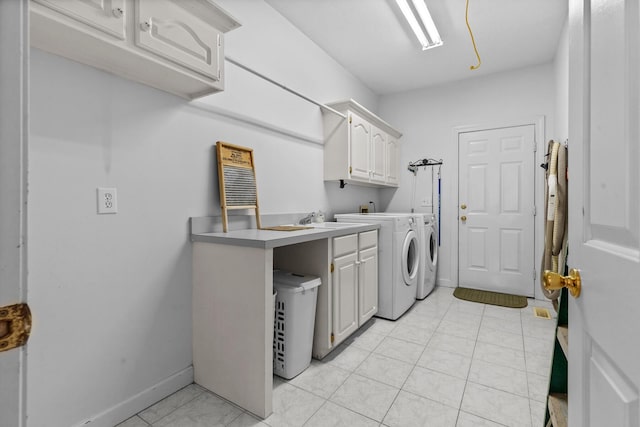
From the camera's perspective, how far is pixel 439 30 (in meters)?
2.77

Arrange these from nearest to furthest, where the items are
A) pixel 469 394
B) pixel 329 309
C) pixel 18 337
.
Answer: pixel 18 337, pixel 469 394, pixel 329 309

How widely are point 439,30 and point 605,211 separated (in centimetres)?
280

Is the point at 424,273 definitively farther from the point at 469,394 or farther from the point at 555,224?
the point at 469,394

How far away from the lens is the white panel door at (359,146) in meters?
3.05

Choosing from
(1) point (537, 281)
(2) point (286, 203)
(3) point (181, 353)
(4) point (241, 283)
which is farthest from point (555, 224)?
(3) point (181, 353)

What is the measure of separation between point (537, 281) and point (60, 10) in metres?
4.36

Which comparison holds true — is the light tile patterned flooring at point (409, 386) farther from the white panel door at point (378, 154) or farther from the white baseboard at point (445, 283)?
→ the white panel door at point (378, 154)

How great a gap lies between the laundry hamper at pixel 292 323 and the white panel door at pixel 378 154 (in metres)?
1.92

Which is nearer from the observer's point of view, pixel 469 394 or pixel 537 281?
pixel 469 394

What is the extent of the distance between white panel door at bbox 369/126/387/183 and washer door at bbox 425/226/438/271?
0.84m

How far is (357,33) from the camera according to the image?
2.81 metres

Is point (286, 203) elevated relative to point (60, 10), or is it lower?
lower

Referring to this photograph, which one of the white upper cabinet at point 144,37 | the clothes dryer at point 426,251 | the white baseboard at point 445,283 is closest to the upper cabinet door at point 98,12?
the white upper cabinet at point 144,37

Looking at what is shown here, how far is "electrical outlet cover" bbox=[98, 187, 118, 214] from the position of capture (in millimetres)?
1433
